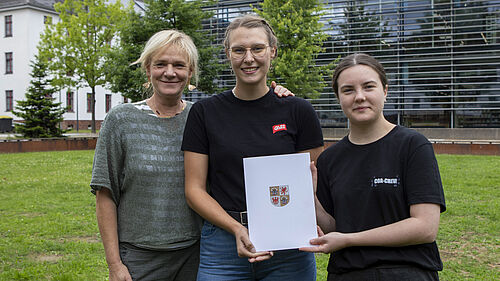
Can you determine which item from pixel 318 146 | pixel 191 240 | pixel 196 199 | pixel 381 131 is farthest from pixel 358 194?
pixel 191 240

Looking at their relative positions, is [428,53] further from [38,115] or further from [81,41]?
[38,115]

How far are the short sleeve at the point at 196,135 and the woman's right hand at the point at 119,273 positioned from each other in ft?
2.50

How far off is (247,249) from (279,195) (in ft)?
1.07

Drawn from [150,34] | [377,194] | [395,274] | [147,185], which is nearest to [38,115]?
[150,34]

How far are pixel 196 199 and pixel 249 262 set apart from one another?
459mm

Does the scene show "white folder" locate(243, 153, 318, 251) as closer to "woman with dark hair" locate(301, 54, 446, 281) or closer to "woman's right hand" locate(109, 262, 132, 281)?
"woman with dark hair" locate(301, 54, 446, 281)

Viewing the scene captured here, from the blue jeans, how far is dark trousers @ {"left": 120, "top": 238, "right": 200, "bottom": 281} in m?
0.21

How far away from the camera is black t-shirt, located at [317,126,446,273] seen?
2105 millimetres

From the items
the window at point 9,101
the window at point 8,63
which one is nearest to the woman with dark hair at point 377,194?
the window at point 9,101

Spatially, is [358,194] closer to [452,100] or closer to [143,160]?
[143,160]

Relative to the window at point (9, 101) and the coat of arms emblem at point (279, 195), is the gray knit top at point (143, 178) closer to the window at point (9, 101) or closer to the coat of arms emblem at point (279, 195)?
the coat of arms emblem at point (279, 195)

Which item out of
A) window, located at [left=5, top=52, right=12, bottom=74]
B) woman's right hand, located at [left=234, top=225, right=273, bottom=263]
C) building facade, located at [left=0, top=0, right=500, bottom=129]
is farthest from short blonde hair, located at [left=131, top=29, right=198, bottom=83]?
window, located at [left=5, top=52, right=12, bottom=74]

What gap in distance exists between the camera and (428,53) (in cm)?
2688

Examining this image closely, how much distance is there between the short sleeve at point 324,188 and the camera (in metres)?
2.46
